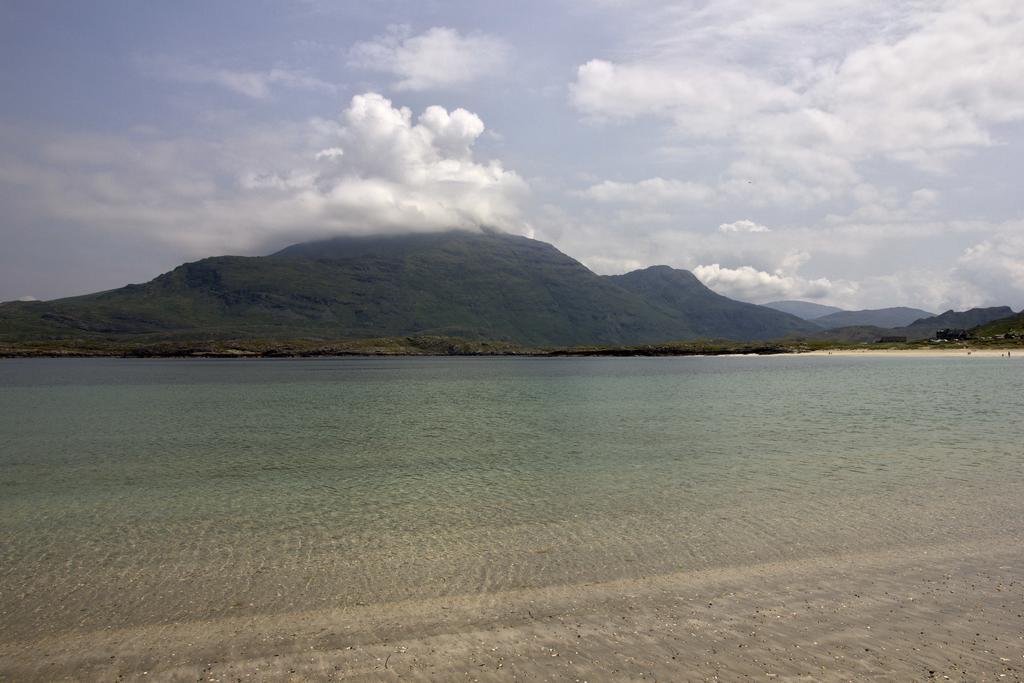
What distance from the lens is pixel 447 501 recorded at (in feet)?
83.5

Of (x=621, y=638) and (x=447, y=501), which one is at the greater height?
(x=621, y=638)

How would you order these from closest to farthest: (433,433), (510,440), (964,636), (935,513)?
(964,636)
(935,513)
(510,440)
(433,433)

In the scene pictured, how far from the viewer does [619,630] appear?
13133mm

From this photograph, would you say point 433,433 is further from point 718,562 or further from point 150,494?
point 718,562

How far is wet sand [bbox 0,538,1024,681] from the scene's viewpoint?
11.4 m

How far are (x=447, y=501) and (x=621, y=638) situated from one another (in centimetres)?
1365

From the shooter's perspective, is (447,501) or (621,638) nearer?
(621,638)

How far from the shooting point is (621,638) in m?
12.7

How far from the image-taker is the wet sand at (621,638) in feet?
37.4

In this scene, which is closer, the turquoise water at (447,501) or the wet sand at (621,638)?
the wet sand at (621,638)

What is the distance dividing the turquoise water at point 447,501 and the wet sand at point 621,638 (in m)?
1.16

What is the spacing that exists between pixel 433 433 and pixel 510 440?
7.23 metres

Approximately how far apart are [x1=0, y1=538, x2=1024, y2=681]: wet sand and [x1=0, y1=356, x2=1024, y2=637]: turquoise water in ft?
3.80

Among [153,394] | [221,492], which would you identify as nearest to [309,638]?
[221,492]
